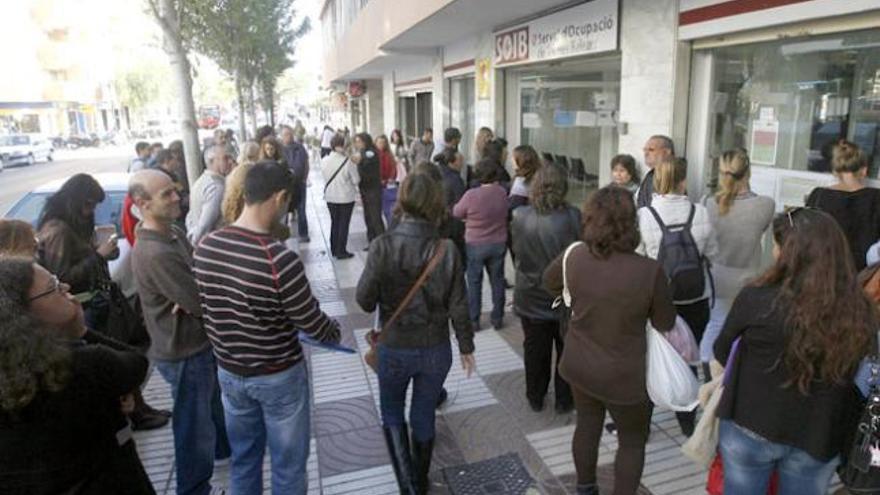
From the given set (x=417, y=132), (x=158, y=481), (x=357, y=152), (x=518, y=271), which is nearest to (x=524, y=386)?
(x=518, y=271)

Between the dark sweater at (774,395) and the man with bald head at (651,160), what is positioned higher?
the man with bald head at (651,160)

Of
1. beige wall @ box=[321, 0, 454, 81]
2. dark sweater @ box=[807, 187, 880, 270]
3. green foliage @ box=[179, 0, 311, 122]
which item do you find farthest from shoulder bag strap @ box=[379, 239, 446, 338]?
green foliage @ box=[179, 0, 311, 122]

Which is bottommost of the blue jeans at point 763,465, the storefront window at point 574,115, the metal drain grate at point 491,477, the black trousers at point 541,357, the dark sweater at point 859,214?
the metal drain grate at point 491,477

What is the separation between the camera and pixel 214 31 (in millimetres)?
14594

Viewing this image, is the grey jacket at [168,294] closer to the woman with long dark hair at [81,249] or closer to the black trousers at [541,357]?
the woman with long dark hair at [81,249]

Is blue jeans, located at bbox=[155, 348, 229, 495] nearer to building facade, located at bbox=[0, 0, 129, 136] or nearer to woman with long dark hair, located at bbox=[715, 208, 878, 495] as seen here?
woman with long dark hair, located at bbox=[715, 208, 878, 495]

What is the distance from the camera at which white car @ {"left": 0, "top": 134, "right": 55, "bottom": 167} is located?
92.8ft

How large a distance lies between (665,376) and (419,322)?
3.79 ft

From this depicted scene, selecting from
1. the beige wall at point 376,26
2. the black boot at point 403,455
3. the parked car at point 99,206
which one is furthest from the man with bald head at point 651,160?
the parked car at point 99,206

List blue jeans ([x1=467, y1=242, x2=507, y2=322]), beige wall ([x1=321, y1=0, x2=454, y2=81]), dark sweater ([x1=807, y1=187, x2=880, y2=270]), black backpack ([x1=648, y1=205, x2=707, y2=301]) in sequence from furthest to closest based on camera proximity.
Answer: beige wall ([x1=321, y1=0, x2=454, y2=81]) → blue jeans ([x1=467, y1=242, x2=507, y2=322]) → dark sweater ([x1=807, y1=187, x2=880, y2=270]) → black backpack ([x1=648, y1=205, x2=707, y2=301])

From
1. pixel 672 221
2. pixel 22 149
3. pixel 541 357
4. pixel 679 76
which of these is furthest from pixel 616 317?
pixel 22 149

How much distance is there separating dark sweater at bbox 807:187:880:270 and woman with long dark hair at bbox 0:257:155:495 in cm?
394

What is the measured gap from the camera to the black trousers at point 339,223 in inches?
321

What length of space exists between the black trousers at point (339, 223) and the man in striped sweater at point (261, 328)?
18.4 ft
